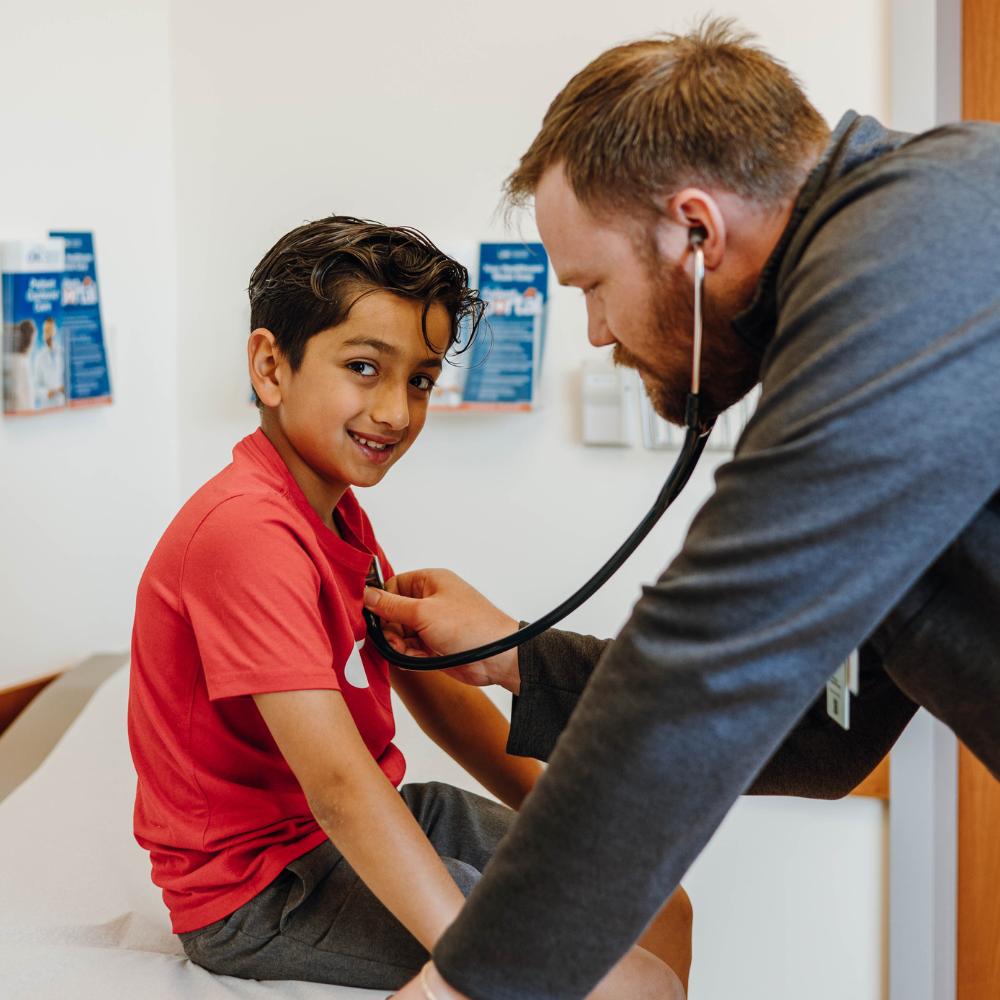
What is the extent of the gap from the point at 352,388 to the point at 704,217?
18.5 inches

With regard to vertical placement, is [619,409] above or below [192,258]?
below

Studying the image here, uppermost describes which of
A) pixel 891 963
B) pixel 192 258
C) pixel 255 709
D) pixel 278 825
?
pixel 192 258

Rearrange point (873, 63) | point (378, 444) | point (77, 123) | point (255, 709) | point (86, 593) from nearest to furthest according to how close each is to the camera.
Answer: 1. point (255, 709)
2. point (378, 444)
3. point (873, 63)
4. point (77, 123)
5. point (86, 593)

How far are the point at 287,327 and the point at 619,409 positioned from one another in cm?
80

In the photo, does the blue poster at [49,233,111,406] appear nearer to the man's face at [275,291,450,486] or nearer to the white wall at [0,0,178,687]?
the white wall at [0,0,178,687]

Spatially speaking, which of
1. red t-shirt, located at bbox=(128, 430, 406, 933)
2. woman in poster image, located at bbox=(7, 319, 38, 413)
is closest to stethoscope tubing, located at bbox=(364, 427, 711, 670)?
red t-shirt, located at bbox=(128, 430, 406, 933)

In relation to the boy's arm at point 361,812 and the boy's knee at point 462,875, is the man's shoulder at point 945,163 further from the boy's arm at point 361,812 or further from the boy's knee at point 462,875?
the boy's knee at point 462,875

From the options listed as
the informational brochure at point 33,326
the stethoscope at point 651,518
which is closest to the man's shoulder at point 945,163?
the stethoscope at point 651,518

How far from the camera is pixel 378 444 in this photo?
1064mm

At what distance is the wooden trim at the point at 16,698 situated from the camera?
1.61 m

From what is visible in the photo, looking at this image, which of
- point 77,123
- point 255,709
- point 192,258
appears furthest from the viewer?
point 192,258

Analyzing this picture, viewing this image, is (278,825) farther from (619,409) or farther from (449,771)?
(619,409)

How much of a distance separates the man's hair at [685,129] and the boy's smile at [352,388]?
0.35 m

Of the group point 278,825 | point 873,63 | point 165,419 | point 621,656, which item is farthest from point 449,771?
point 873,63
